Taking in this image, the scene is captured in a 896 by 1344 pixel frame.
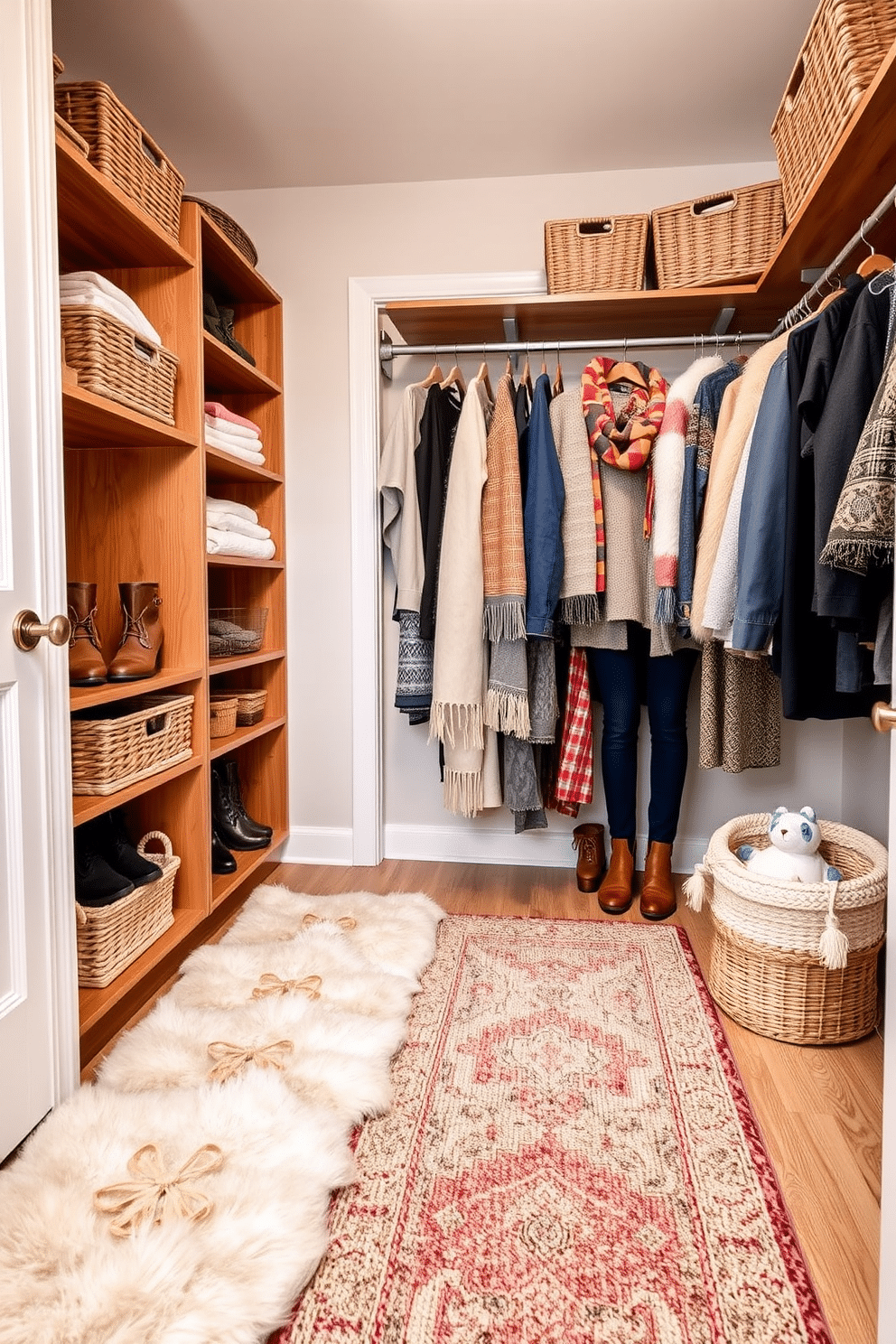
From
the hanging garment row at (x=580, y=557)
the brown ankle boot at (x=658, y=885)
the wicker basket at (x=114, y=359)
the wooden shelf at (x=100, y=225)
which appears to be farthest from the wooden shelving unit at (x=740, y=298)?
the brown ankle boot at (x=658, y=885)

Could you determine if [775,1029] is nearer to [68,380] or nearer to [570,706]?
[570,706]

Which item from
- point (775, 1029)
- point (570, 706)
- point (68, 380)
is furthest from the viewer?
point (570, 706)

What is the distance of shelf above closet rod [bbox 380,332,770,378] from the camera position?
238 cm

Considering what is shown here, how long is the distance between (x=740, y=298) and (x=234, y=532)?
155 centimetres

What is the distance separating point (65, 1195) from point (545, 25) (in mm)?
2463

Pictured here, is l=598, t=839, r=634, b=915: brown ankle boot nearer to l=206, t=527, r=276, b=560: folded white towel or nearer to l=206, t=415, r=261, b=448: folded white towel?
l=206, t=527, r=276, b=560: folded white towel

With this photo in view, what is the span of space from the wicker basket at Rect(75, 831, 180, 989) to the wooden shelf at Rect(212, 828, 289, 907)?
0.61 ft

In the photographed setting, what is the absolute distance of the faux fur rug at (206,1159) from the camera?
969 mm

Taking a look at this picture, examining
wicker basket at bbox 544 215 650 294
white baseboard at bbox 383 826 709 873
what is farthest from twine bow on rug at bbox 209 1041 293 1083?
wicker basket at bbox 544 215 650 294

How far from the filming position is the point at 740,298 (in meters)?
2.23

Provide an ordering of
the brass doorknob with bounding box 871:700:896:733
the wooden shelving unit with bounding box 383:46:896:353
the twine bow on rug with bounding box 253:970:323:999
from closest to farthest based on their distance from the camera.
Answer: the brass doorknob with bounding box 871:700:896:733, the wooden shelving unit with bounding box 383:46:896:353, the twine bow on rug with bounding box 253:970:323:999

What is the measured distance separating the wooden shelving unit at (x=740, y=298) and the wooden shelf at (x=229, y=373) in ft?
1.43

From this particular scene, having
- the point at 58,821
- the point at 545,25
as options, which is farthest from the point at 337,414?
the point at 58,821

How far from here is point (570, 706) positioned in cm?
244
